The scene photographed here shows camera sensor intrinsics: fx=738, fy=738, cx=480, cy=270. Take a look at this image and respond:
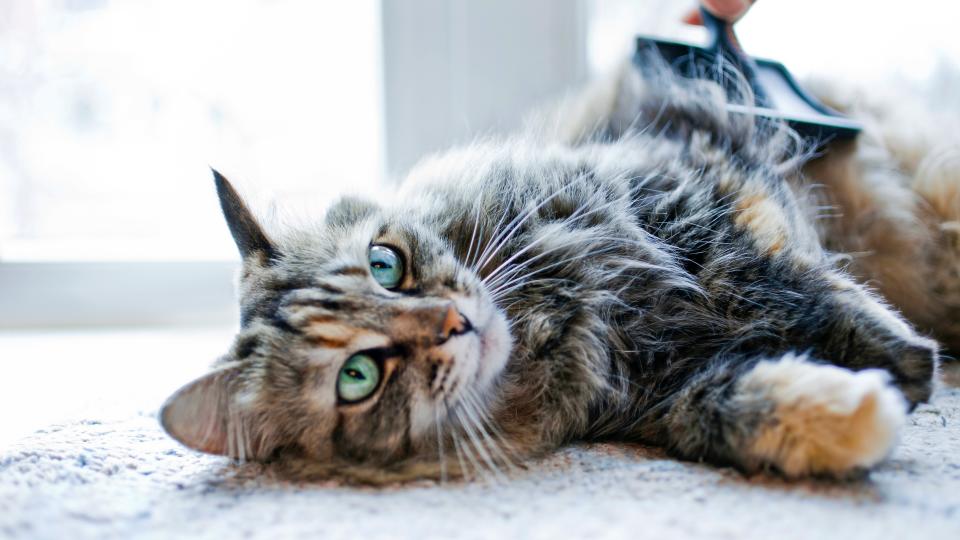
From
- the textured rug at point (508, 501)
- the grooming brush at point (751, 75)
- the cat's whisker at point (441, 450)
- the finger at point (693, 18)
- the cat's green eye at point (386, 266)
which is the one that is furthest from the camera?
the finger at point (693, 18)

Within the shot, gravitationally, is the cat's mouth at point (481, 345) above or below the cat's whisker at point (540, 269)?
below

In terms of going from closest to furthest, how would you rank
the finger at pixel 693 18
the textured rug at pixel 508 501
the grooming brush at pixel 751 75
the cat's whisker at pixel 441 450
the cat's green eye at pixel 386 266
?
the textured rug at pixel 508 501, the cat's whisker at pixel 441 450, the cat's green eye at pixel 386 266, the grooming brush at pixel 751 75, the finger at pixel 693 18

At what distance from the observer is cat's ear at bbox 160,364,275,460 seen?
3.23 feet

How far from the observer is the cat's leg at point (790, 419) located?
0.83 meters

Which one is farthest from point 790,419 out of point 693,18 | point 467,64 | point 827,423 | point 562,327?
point 467,64

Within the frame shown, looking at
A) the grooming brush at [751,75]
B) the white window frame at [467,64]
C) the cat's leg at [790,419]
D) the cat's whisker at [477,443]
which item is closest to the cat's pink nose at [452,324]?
the cat's whisker at [477,443]

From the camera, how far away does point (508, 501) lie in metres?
0.86

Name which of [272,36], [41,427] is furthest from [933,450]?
[272,36]

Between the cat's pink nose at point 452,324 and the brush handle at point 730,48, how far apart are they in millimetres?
921

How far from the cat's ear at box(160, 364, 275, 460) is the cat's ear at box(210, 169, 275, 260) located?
249mm

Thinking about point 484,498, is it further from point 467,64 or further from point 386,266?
point 467,64

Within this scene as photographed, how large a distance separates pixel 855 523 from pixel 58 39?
2280 millimetres

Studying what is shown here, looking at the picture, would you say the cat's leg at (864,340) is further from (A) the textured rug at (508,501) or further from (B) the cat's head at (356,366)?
(B) the cat's head at (356,366)

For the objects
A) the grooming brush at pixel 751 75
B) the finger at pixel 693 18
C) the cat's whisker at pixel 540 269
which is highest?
the finger at pixel 693 18
